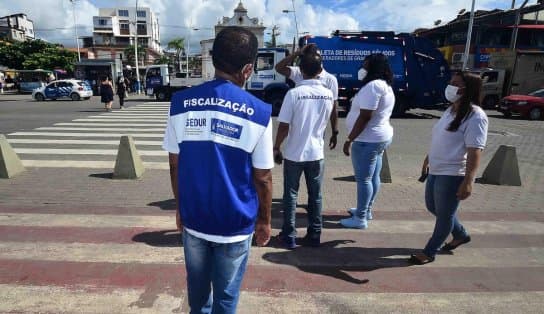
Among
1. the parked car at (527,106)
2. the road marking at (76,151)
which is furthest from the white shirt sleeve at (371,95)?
the parked car at (527,106)

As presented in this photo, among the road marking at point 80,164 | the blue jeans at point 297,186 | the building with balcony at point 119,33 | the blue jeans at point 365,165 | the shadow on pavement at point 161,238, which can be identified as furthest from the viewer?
the building with balcony at point 119,33

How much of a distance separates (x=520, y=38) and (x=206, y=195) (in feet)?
124

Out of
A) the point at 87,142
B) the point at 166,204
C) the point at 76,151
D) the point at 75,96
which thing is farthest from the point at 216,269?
the point at 75,96

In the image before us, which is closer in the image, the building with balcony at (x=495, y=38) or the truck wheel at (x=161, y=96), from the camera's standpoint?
the truck wheel at (x=161, y=96)

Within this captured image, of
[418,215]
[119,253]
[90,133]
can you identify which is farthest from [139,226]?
[90,133]

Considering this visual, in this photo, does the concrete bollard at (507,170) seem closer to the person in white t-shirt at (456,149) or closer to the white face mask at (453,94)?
the person in white t-shirt at (456,149)

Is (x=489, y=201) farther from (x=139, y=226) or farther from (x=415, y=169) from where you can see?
(x=139, y=226)

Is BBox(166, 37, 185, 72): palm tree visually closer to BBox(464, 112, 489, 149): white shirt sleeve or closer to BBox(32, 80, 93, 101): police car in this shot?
BBox(32, 80, 93, 101): police car

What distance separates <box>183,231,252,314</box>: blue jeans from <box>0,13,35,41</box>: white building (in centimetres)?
8256

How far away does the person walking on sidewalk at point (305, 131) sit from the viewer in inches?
136

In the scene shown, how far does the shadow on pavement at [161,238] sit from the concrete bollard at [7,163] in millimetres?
3704

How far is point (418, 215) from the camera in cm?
493

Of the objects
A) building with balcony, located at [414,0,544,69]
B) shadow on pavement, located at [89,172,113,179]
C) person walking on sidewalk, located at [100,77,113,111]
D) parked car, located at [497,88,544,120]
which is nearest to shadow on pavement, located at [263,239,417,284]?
shadow on pavement, located at [89,172,113,179]

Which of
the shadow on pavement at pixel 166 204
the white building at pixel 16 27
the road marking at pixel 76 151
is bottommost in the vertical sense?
the road marking at pixel 76 151
